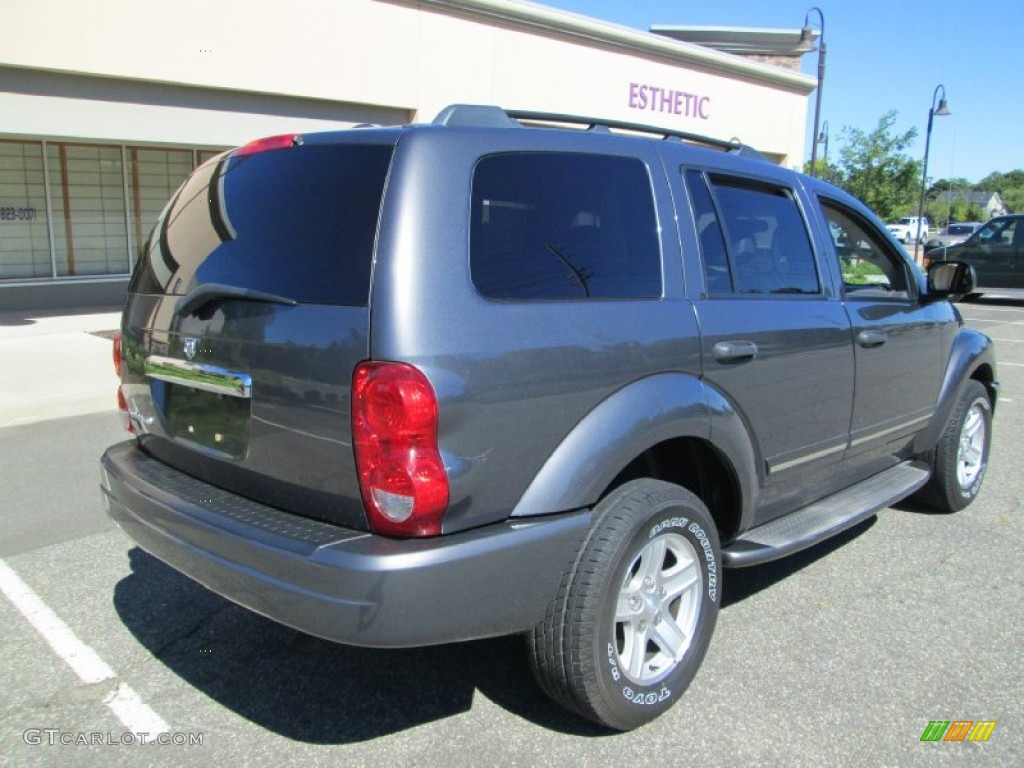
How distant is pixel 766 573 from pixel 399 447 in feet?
8.15

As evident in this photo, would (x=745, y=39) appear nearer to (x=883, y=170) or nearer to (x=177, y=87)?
(x=883, y=170)

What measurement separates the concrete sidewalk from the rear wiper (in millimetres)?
5035

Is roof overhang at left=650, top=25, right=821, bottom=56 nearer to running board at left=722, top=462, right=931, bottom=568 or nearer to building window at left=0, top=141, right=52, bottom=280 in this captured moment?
building window at left=0, top=141, right=52, bottom=280

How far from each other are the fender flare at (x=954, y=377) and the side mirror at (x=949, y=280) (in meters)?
0.39

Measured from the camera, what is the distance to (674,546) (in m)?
2.93

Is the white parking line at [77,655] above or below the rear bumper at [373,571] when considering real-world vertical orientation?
below

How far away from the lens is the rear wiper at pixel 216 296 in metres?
2.57

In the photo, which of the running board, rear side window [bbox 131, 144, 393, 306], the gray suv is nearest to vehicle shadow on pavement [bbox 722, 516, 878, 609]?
the running board

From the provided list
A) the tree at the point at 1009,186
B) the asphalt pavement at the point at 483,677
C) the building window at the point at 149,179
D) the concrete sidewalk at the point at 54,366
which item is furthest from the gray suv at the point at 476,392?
the tree at the point at 1009,186

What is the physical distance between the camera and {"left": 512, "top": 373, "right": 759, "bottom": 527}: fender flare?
254cm

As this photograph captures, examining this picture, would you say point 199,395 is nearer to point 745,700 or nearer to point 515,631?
point 515,631

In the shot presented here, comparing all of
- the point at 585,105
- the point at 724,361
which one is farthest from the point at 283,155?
the point at 585,105

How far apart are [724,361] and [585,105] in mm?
15432

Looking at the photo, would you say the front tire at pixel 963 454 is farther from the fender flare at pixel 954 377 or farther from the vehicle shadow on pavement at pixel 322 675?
the vehicle shadow on pavement at pixel 322 675
